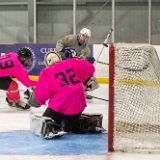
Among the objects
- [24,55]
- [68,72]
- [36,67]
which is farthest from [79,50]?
[68,72]

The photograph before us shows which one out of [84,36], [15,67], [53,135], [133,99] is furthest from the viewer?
[84,36]

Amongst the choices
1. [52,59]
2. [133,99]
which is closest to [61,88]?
[52,59]

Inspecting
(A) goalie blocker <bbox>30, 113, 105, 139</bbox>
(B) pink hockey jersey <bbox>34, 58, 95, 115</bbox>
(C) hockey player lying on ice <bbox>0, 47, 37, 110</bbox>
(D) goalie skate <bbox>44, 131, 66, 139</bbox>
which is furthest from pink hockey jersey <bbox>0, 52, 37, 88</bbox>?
(D) goalie skate <bbox>44, 131, 66, 139</bbox>

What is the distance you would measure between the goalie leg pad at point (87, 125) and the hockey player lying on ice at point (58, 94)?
0.02 metres

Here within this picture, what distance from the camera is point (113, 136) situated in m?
2.94

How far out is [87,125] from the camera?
360 centimetres

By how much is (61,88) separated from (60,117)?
0.22m

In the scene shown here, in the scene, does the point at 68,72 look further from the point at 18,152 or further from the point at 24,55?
the point at 24,55

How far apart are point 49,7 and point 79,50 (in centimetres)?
438

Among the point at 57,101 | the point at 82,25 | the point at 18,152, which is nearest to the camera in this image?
the point at 18,152

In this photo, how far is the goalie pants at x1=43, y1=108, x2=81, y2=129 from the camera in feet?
11.2

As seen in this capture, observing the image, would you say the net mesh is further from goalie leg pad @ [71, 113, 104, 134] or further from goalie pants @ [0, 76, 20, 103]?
goalie pants @ [0, 76, 20, 103]

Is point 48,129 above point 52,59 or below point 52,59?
below

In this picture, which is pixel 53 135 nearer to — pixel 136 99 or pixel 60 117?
pixel 60 117
